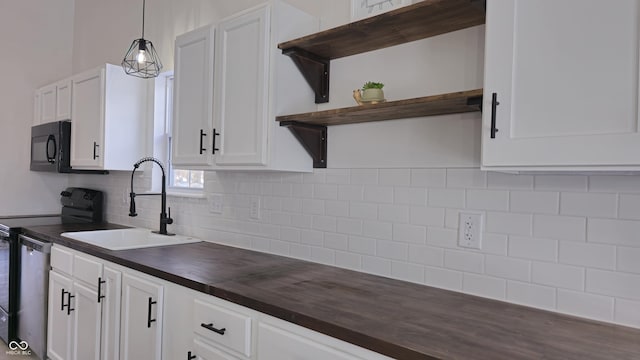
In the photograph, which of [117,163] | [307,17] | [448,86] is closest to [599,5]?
[448,86]

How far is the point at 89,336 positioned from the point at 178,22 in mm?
2123

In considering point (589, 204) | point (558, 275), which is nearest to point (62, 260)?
point (558, 275)

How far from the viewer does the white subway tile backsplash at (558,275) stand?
1.40m

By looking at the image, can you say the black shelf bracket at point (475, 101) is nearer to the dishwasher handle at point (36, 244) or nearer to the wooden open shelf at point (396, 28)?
the wooden open shelf at point (396, 28)

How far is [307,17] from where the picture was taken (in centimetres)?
215

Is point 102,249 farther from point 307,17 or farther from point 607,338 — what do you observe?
point 607,338

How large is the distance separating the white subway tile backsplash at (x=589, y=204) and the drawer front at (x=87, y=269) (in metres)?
2.22

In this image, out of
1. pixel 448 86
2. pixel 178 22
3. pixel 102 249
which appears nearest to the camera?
pixel 448 86

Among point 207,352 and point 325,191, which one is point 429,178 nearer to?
point 325,191

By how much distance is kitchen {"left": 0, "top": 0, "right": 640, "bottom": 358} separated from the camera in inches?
53.8

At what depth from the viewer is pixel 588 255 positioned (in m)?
1.38

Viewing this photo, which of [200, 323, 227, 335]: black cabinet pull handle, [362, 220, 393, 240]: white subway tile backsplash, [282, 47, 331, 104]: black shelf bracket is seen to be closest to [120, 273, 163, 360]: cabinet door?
[200, 323, 227, 335]: black cabinet pull handle

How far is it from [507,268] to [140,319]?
64.7 inches

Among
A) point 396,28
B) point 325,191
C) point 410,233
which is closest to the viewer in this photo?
point 396,28
